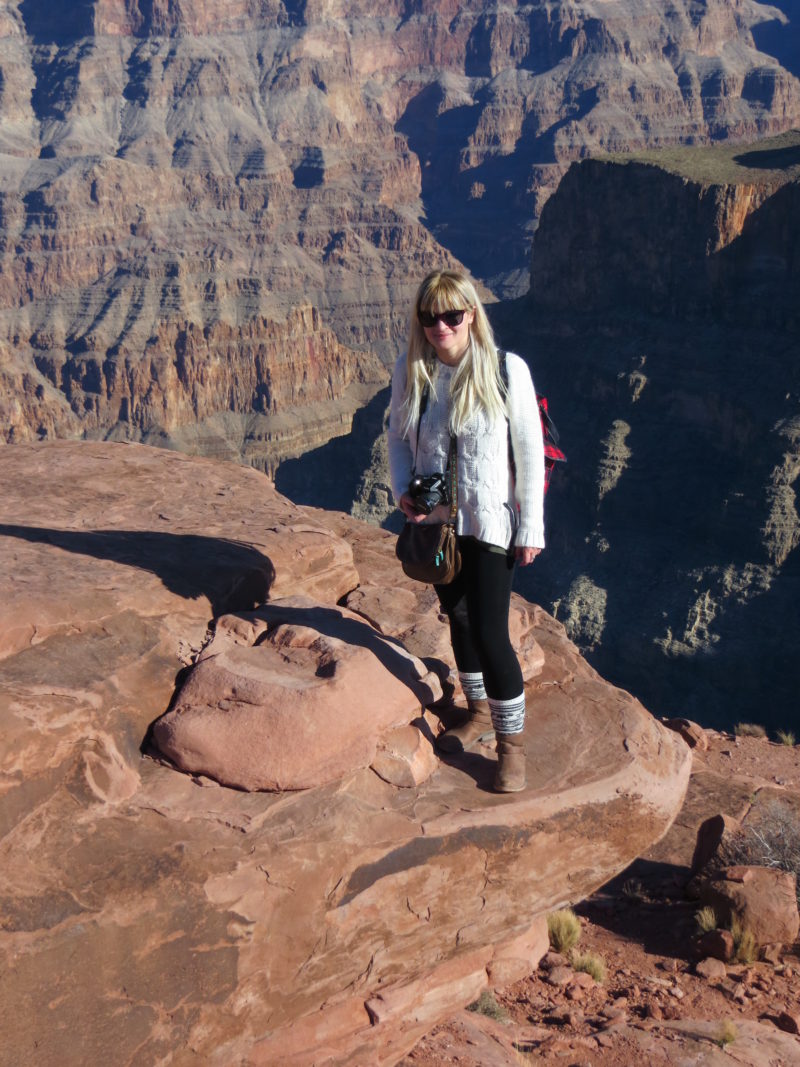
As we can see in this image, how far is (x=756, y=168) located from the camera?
4616 cm

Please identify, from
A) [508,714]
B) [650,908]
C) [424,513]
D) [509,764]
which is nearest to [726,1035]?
[509,764]

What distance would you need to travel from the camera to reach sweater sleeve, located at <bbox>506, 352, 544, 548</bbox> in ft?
16.2

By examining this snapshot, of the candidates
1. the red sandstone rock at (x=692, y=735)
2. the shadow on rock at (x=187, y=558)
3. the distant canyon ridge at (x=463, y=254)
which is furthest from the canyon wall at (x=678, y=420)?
the shadow on rock at (x=187, y=558)

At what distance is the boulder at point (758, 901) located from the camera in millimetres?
5938

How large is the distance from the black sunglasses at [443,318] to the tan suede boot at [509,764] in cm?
200

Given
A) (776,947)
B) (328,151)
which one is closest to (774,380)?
(776,947)

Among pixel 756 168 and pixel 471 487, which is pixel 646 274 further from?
pixel 471 487

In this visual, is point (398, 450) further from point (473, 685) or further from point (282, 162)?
point (282, 162)

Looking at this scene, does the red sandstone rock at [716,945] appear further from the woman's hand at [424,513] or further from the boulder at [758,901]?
the woman's hand at [424,513]

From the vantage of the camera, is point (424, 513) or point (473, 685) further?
point (473, 685)

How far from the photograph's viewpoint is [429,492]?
16.4 feet

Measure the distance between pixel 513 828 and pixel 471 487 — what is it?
1699 mm

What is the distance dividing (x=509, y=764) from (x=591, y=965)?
123 centimetres

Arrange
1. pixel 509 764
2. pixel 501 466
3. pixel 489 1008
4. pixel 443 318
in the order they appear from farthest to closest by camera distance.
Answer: pixel 509 764 < pixel 489 1008 < pixel 501 466 < pixel 443 318
